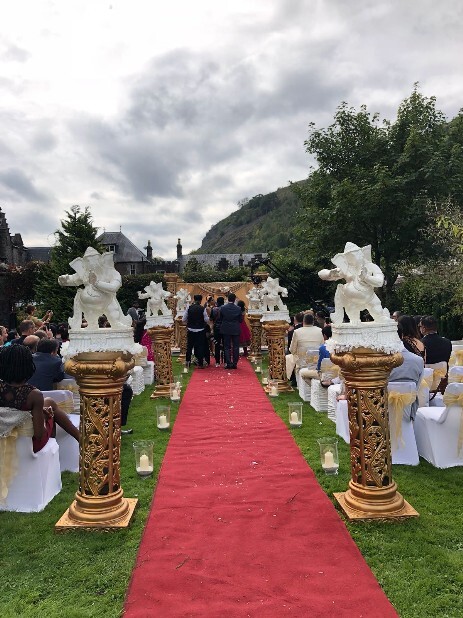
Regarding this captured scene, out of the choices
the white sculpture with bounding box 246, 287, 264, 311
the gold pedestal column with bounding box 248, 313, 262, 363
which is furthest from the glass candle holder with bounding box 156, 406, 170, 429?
the white sculpture with bounding box 246, 287, 264, 311

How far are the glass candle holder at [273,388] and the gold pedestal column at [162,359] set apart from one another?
2028 millimetres

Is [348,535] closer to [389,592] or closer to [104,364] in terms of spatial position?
[389,592]

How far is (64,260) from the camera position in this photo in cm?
2872

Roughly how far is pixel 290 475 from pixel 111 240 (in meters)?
45.1

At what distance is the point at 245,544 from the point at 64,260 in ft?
90.8

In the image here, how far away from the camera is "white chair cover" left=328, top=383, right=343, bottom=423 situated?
6721 millimetres

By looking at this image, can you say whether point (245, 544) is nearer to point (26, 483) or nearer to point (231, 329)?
point (26, 483)

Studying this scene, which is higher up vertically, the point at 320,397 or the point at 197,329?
the point at 197,329

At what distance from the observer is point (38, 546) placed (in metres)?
3.61

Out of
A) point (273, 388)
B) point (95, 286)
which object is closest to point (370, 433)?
point (95, 286)

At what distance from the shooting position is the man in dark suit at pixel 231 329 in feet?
39.6

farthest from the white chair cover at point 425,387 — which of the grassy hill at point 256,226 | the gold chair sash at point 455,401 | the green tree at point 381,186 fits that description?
the grassy hill at point 256,226

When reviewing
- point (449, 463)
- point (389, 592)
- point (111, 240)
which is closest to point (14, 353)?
point (389, 592)

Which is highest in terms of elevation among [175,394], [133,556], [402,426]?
[402,426]
